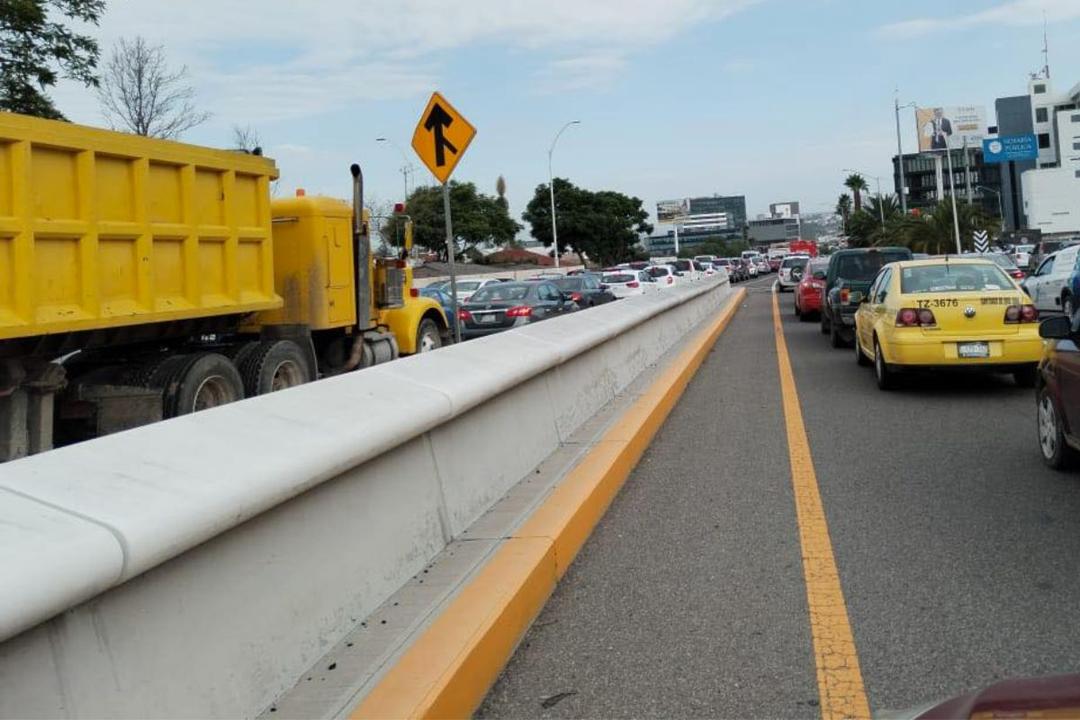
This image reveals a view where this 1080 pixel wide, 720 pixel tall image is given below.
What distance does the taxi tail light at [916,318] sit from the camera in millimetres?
11938

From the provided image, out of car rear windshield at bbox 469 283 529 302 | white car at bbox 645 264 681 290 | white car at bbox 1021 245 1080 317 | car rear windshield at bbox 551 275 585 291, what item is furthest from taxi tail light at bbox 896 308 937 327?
white car at bbox 645 264 681 290

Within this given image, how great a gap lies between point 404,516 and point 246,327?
23.2 ft

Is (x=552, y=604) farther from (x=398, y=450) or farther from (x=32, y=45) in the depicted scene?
(x=32, y=45)

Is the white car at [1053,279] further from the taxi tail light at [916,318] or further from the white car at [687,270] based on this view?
the white car at [687,270]

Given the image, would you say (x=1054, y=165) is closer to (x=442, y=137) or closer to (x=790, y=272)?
(x=790, y=272)

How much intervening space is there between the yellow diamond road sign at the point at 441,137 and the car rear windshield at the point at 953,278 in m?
5.57

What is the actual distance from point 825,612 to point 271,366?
23.0 ft

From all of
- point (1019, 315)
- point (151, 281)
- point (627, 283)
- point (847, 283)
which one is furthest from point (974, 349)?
point (627, 283)

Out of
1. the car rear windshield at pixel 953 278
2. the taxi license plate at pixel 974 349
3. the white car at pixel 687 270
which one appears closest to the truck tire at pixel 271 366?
the car rear windshield at pixel 953 278

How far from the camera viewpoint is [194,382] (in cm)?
939

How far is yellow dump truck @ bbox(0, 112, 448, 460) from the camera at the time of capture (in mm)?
7566

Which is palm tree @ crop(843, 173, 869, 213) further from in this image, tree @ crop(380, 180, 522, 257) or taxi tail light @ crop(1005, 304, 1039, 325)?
taxi tail light @ crop(1005, 304, 1039, 325)

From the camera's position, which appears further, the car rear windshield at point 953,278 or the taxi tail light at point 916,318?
the car rear windshield at point 953,278

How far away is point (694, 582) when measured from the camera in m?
5.53
